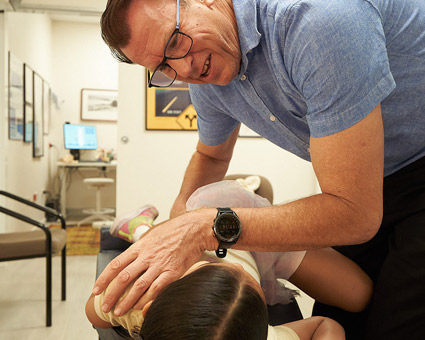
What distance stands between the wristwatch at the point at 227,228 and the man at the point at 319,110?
0.5 inches

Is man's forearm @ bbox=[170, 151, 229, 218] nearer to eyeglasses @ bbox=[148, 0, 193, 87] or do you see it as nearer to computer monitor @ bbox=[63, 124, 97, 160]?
eyeglasses @ bbox=[148, 0, 193, 87]

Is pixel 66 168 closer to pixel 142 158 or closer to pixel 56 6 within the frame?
pixel 142 158

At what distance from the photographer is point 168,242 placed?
0.84 m

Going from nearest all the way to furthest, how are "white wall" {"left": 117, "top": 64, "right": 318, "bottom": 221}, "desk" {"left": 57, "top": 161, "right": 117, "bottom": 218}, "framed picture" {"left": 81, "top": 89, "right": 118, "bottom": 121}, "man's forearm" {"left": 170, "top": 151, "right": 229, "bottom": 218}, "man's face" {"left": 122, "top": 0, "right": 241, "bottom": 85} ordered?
"man's face" {"left": 122, "top": 0, "right": 241, "bottom": 85} < "man's forearm" {"left": 170, "top": 151, "right": 229, "bottom": 218} < "white wall" {"left": 117, "top": 64, "right": 318, "bottom": 221} < "desk" {"left": 57, "top": 161, "right": 117, "bottom": 218} < "framed picture" {"left": 81, "top": 89, "right": 118, "bottom": 121}

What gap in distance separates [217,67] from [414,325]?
2.46 ft

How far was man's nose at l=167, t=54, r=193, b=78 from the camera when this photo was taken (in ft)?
3.10

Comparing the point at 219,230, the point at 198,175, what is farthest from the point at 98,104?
the point at 219,230

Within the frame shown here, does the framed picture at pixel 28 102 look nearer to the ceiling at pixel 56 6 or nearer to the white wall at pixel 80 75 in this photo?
the ceiling at pixel 56 6

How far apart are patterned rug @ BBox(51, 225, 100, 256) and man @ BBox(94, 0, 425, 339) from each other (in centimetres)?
352

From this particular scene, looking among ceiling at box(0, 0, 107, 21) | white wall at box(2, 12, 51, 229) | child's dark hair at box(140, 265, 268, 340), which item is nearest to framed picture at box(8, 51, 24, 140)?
white wall at box(2, 12, 51, 229)

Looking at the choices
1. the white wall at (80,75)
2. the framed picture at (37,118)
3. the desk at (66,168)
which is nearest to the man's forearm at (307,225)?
the framed picture at (37,118)

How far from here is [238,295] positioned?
29.9 inches

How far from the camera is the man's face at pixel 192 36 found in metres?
0.90

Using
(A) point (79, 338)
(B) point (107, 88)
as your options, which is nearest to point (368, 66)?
(A) point (79, 338)
